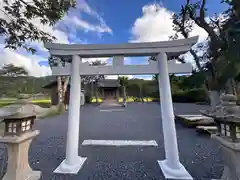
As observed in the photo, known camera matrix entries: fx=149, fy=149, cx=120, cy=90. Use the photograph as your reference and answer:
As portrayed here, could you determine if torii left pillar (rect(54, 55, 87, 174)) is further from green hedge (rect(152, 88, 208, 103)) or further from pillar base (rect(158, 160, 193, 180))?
green hedge (rect(152, 88, 208, 103))

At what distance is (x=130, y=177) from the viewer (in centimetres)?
219

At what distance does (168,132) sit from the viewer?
2303mm

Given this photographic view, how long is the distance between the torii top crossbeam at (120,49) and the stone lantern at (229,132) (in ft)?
3.77

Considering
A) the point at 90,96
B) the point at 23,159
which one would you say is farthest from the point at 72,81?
the point at 90,96

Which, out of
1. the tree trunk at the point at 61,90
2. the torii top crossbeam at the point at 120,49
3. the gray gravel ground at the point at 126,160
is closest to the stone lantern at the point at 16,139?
the gray gravel ground at the point at 126,160

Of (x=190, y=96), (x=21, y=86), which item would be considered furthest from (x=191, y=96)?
(x=21, y=86)

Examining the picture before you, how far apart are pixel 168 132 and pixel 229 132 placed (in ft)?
3.22

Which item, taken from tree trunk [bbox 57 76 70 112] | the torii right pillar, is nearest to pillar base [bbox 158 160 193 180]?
the torii right pillar

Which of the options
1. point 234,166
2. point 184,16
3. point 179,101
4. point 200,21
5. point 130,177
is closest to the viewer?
point 234,166

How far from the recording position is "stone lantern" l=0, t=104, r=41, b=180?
168 centimetres

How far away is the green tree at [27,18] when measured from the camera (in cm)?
249

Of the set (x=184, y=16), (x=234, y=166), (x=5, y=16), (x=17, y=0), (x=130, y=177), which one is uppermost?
(x=184, y=16)

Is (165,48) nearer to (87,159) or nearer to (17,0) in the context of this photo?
(87,159)

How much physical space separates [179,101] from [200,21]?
1114cm
